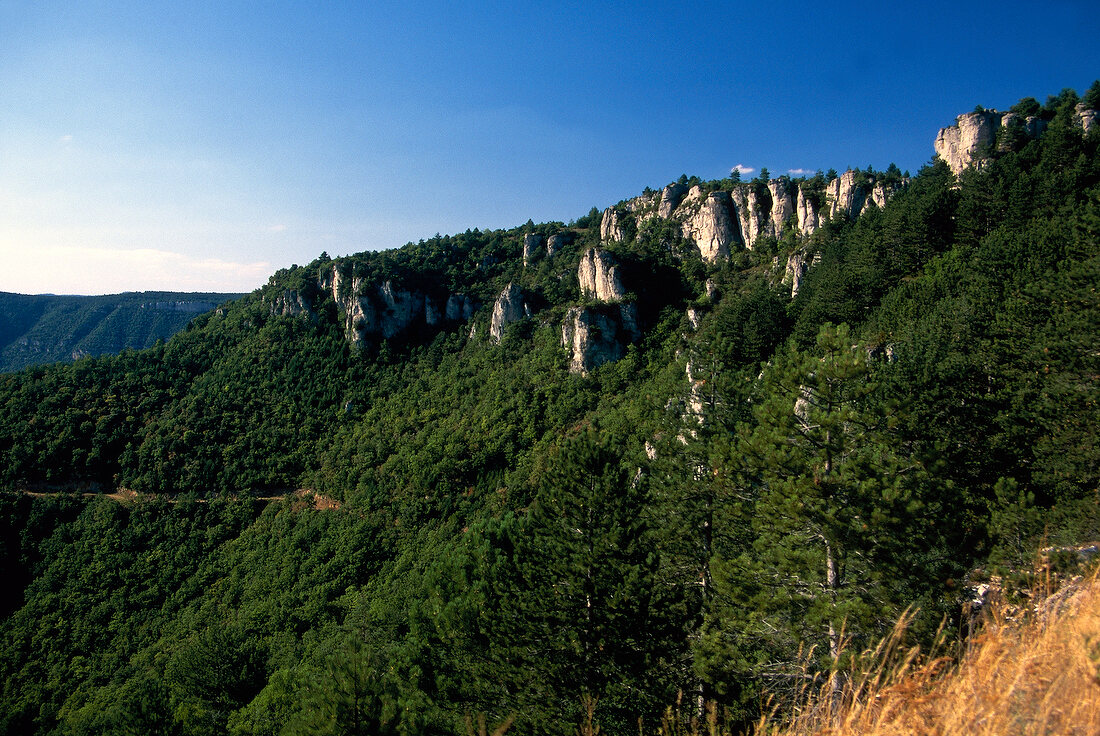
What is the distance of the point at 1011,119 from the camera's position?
46656mm

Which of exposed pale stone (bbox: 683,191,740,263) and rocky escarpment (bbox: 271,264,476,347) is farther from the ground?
exposed pale stone (bbox: 683,191,740,263)

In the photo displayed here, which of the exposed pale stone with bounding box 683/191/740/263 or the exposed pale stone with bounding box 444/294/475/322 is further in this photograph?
the exposed pale stone with bounding box 444/294/475/322

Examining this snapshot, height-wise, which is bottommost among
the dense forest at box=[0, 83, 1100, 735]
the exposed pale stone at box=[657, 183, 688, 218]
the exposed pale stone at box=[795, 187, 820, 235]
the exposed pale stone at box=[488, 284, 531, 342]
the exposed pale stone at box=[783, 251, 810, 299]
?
the dense forest at box=[0, 83, 1100, 735]

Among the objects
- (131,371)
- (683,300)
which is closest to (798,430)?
(683,300)

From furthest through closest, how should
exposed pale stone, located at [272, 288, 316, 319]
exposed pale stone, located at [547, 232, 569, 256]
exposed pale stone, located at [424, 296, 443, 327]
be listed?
exposed pale stone, located at [547, 232, 569, 256] < exposed pale stone, located at [272, 288, 316, 319] < exposed pale stone, located at [424, 296, 443, 327]

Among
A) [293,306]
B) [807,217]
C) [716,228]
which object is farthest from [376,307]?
[807,217]

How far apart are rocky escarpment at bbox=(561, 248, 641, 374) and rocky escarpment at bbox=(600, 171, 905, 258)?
50.4 ft

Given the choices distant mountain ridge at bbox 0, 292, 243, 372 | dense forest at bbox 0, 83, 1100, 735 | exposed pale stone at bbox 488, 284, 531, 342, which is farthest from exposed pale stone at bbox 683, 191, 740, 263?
distant mountain ridge at bbox 0, 292, 243, 372

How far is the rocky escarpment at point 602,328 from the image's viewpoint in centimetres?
5003

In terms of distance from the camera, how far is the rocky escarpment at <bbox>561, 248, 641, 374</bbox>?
164 feet

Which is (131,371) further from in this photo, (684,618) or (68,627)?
(684,618)

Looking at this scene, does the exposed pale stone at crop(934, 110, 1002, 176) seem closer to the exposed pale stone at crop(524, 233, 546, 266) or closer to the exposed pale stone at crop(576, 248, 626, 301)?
the exposed pale stone at crop(576, 248, 626, 301)

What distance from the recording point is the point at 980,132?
153 ft

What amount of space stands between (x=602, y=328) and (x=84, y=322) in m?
171
